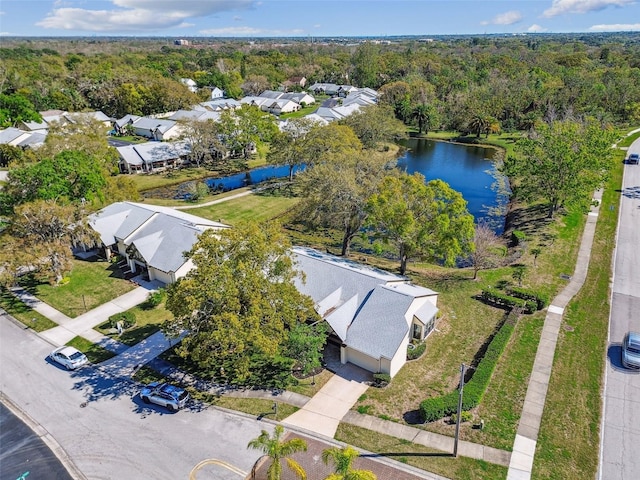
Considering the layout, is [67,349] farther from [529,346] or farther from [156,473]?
[529,346]

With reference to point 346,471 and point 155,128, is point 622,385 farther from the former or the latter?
point 155,128

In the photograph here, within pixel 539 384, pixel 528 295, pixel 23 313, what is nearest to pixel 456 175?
pixel 528 295

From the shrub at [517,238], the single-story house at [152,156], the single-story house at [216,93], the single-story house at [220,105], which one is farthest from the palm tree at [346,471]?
the single-story house at [216,93]

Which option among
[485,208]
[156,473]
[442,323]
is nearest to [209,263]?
[156,473]

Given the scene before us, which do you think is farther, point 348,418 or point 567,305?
point 567,305

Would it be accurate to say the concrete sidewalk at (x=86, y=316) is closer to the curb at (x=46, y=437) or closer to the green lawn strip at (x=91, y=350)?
the green lawn strip at (x=91, y=350)

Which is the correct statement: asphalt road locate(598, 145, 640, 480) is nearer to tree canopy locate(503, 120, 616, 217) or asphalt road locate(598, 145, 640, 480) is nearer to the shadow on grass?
tree canopy locate(503, 120, 616, 217)
